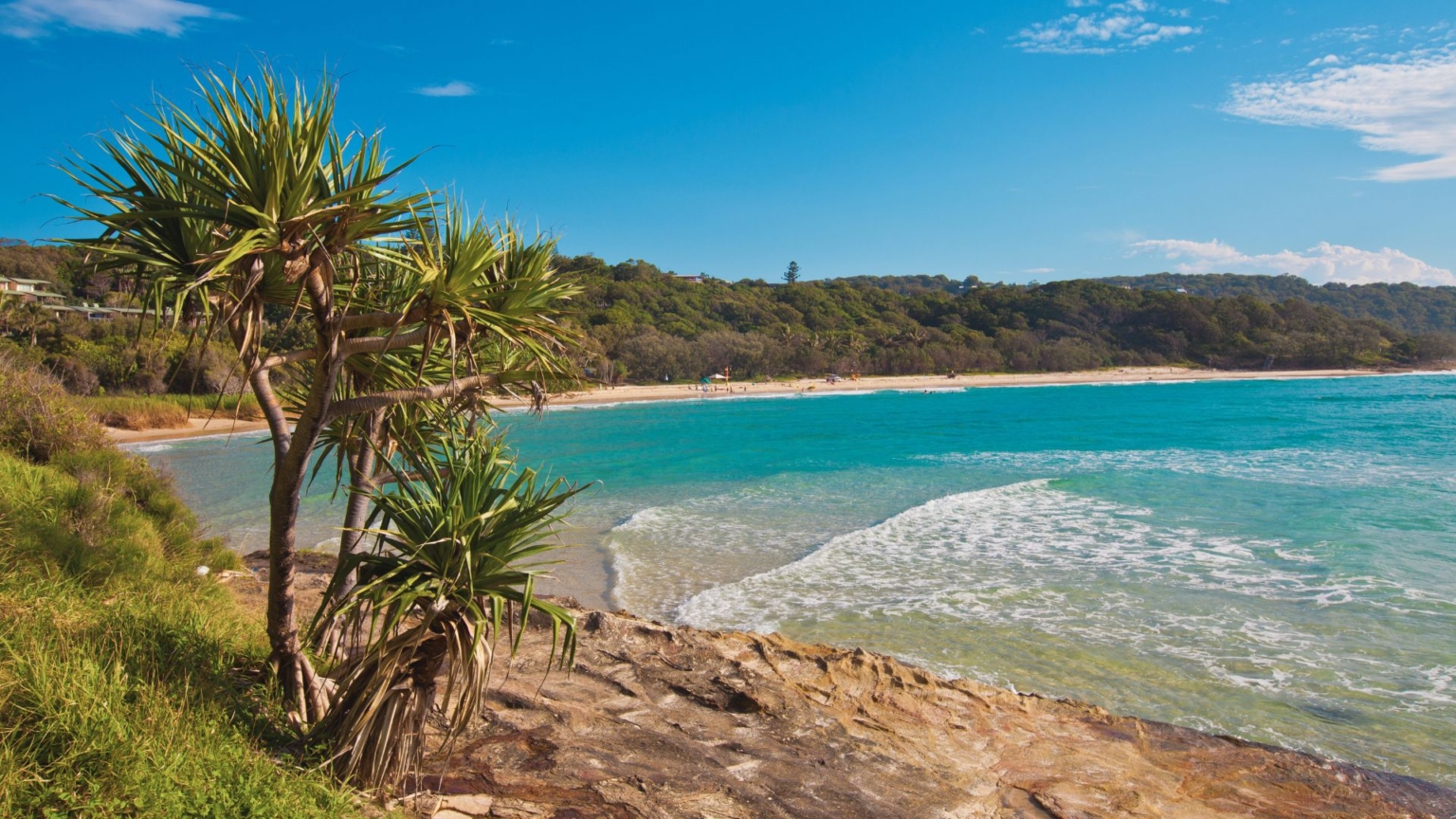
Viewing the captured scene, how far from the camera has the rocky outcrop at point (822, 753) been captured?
4430 mm

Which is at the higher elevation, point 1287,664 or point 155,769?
point 155,769

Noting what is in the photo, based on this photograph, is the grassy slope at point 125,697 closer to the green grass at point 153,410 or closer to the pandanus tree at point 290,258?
the pandanus tree at point 290,258

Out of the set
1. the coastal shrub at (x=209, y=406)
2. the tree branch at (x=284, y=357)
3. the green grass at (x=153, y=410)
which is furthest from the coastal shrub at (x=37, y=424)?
the coastal shrub at (x=209, y=406)

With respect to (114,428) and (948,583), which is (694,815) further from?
(114,428)

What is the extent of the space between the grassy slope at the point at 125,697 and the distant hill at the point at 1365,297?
480 feet

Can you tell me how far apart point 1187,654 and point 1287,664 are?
882 millimetres

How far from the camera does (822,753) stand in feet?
17.2

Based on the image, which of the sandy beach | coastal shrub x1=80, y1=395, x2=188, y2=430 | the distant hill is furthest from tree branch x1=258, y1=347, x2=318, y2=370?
the distant hill

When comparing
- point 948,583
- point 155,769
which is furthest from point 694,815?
point 948,583

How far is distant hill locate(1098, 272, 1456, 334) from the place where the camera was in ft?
483

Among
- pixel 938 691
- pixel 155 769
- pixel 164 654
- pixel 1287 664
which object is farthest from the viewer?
pixel 1287 664

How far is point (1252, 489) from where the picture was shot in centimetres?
1920

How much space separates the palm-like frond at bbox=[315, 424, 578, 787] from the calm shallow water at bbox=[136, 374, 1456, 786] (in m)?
3.23

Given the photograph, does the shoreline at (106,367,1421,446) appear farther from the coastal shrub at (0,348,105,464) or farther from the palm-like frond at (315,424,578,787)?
the palm-like frond at (315,424,578,787)
